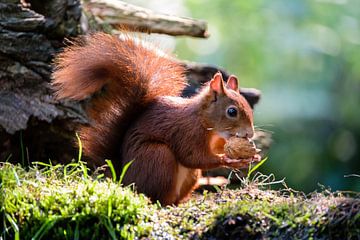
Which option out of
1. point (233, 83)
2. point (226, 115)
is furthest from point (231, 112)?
point (233, 83)

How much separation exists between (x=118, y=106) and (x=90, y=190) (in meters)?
0.94

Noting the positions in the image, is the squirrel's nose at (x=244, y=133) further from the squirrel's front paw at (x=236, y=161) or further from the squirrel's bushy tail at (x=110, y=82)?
the squirrel's bushy tail at (x=110, y=82)

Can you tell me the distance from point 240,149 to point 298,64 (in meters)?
4.68

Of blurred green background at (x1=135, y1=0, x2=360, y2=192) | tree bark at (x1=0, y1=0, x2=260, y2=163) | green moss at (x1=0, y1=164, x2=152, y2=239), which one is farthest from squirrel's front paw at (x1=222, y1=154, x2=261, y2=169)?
blurred green background at (x1=135, y1=0, x2=360, y2=192)

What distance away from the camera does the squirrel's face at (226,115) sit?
3719 mm

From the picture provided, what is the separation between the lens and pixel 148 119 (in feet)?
12.1

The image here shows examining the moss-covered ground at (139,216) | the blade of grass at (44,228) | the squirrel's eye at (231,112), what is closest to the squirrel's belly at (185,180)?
the squirrel's eye at (231,112)

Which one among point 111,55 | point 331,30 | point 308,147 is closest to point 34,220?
point 111,55

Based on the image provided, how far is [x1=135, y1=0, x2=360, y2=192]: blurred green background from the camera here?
780 cm

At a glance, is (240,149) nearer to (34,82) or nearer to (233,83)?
(233,83)

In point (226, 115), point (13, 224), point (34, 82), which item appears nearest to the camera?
point (13, 224)

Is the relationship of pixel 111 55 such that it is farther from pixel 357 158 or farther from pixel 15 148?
pixel 357 158

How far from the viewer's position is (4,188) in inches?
115

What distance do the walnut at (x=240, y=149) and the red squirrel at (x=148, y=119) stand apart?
1.2 inches
